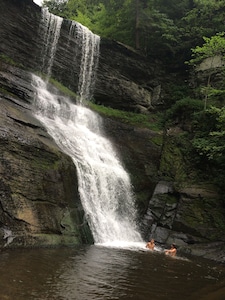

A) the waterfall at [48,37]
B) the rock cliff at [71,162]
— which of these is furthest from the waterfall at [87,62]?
the waterfall at [48,37]

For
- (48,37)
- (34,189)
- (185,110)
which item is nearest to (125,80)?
(185,110)

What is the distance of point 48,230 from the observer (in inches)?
456

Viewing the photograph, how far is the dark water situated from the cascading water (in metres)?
2.71

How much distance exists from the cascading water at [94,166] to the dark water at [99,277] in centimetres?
271

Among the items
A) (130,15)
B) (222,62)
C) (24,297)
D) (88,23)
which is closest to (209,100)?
(222,62)

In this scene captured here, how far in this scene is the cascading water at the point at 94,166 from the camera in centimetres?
1427

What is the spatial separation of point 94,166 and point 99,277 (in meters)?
8.21

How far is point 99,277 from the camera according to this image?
26.5ft

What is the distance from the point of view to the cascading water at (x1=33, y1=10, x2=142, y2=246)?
14.3 meters

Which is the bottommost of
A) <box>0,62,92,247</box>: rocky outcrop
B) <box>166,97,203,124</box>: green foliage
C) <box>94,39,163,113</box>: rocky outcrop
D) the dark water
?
the dark water

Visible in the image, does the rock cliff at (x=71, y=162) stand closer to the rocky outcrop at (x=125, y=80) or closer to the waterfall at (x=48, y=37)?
the rocky outcrop at (x=125, y=80)

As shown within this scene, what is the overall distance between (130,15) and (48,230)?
24.9m

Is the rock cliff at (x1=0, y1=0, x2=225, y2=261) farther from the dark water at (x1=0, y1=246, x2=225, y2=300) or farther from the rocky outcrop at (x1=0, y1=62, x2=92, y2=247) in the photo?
the dark water at (x1=0, y1=246, x2=225, y2=300)

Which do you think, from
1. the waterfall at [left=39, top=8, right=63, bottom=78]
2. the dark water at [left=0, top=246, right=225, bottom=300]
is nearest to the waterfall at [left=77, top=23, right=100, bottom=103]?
the waterfall at [left=39, top=8, right=63, bottom=78]
